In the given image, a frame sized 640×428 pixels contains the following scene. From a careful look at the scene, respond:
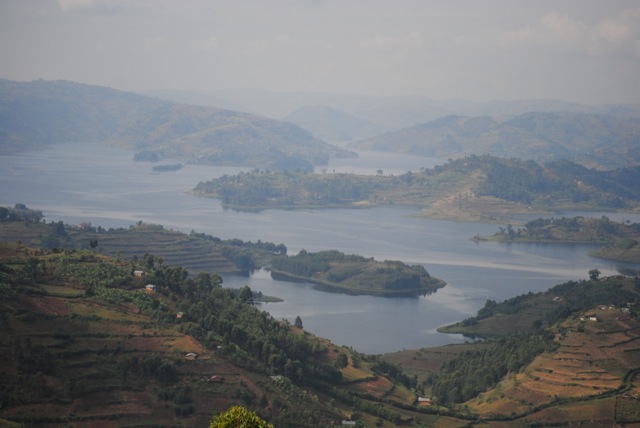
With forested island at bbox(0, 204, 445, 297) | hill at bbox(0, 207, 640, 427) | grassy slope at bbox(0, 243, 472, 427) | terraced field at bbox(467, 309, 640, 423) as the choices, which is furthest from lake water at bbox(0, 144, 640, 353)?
grassy slope at bbox(0, 243, 472, 427)

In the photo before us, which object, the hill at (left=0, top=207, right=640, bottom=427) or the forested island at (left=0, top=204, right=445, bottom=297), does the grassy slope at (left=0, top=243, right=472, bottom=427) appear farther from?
the forested island at (left=0, top=204, right=445, bottom=297)

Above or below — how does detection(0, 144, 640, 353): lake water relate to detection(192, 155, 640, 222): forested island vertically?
below

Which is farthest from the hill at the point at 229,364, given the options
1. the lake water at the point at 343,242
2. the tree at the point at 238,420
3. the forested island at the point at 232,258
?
the forested island at the point at 232,258

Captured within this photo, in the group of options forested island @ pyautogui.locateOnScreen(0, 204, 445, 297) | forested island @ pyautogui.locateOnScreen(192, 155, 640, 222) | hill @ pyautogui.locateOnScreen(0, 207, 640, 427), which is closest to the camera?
hill @ pyautogui.locateOnScreen(0, 207, 640, 427)

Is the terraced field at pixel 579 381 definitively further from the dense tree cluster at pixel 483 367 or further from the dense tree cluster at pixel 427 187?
the dense tree cluster at pixel 427 187

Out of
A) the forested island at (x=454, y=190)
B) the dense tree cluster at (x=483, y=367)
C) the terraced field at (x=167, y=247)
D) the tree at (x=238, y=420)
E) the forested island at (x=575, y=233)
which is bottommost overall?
the dense tree cluster at (x=483, y=367)

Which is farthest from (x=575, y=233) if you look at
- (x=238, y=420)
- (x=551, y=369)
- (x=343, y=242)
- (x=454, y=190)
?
(x=238, y=420)
